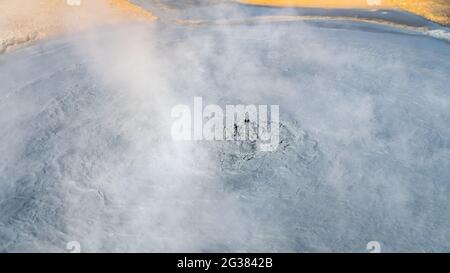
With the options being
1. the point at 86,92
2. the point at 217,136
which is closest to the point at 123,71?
the point at 86,92

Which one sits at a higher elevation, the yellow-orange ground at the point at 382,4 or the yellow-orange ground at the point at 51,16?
the yellow-orange ground at the point at 382,4

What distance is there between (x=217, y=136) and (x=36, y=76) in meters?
3.37

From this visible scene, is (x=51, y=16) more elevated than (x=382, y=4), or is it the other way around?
(x=382, y=4)

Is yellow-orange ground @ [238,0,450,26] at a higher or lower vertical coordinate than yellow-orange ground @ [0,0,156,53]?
higher

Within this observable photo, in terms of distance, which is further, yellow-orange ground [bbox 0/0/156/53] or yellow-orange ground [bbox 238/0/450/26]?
yellow-orange ground [bbox 238/0/450/26]

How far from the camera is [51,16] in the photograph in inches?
369

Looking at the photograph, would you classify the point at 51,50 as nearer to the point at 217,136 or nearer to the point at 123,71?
the point at 123,71

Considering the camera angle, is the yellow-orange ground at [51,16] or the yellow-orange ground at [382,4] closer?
the yellow-orange ground at [51,16]

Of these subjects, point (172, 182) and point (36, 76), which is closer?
point (172, 182)

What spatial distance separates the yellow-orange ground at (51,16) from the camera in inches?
330

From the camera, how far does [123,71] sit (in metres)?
7.15

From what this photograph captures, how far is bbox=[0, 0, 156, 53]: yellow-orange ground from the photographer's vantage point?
27.5ft

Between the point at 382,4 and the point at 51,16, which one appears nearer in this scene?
the point at 51,16
